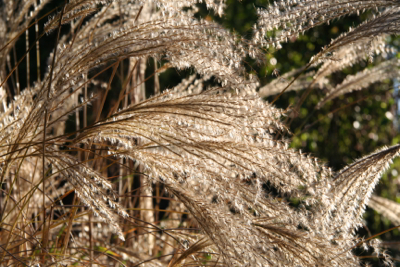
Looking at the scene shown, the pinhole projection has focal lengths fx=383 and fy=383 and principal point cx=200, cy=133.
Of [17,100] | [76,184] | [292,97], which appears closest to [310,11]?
[76,184]

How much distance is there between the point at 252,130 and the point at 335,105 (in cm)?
301

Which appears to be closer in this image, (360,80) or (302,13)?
(302,13)

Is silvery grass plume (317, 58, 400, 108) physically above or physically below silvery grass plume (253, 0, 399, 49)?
below

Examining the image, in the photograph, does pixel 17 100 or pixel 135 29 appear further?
pixel 17 100

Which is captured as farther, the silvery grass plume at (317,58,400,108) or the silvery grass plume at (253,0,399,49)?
the silvery grass plume at (317,58,400,108)

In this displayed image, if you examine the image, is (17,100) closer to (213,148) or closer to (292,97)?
(213,148)

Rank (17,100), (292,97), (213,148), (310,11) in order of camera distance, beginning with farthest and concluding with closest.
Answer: (292,97)
(17,100)
(310,11)
(213,148)

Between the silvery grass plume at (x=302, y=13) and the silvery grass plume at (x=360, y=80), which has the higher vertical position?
the silvery grass plume at (x=302, y=13)

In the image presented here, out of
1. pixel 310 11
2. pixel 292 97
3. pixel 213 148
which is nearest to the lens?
pixel 213 148

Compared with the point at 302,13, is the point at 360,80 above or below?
below

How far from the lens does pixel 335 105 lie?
367 centimetres

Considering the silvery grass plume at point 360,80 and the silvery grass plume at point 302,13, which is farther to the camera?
the silvery grass plume at point 360,80

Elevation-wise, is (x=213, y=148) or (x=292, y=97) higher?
(x=292, y=97)

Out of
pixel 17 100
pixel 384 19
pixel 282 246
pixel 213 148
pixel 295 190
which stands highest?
pixel 384 19
